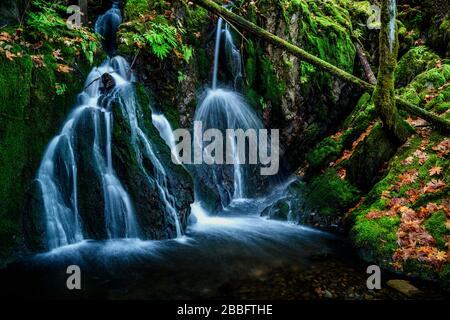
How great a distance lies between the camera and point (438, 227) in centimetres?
554

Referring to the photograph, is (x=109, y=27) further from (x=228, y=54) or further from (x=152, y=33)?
(x=228, y=54)

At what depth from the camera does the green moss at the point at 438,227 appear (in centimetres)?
536

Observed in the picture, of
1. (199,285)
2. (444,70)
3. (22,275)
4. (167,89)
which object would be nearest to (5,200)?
(22,275)

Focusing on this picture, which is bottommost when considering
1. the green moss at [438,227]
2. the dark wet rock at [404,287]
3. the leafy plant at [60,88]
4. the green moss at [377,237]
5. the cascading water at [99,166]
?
the dark wet rock at [404,287]

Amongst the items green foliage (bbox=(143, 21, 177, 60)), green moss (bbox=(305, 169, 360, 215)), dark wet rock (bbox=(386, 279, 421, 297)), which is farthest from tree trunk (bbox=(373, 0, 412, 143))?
green foliage (bbox=(143, 21, 177, 60))

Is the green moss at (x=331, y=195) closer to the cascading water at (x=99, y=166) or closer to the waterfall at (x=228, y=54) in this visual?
the cascading water at (x=99, y=166)

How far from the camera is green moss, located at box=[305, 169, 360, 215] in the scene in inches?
316

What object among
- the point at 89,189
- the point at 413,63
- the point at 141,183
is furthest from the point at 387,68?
the point at 89,189

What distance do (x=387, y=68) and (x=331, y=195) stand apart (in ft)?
10.9

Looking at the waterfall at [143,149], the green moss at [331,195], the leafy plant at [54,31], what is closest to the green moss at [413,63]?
the green moss at [331,195]

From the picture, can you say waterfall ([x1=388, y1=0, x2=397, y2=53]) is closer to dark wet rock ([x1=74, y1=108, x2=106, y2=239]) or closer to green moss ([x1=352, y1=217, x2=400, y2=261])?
green moss ([x1=352, y1=217, x2=400, y2=261])

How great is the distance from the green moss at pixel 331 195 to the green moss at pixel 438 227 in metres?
2.22

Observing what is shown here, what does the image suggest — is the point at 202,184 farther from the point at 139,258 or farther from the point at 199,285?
the point at 199,285
